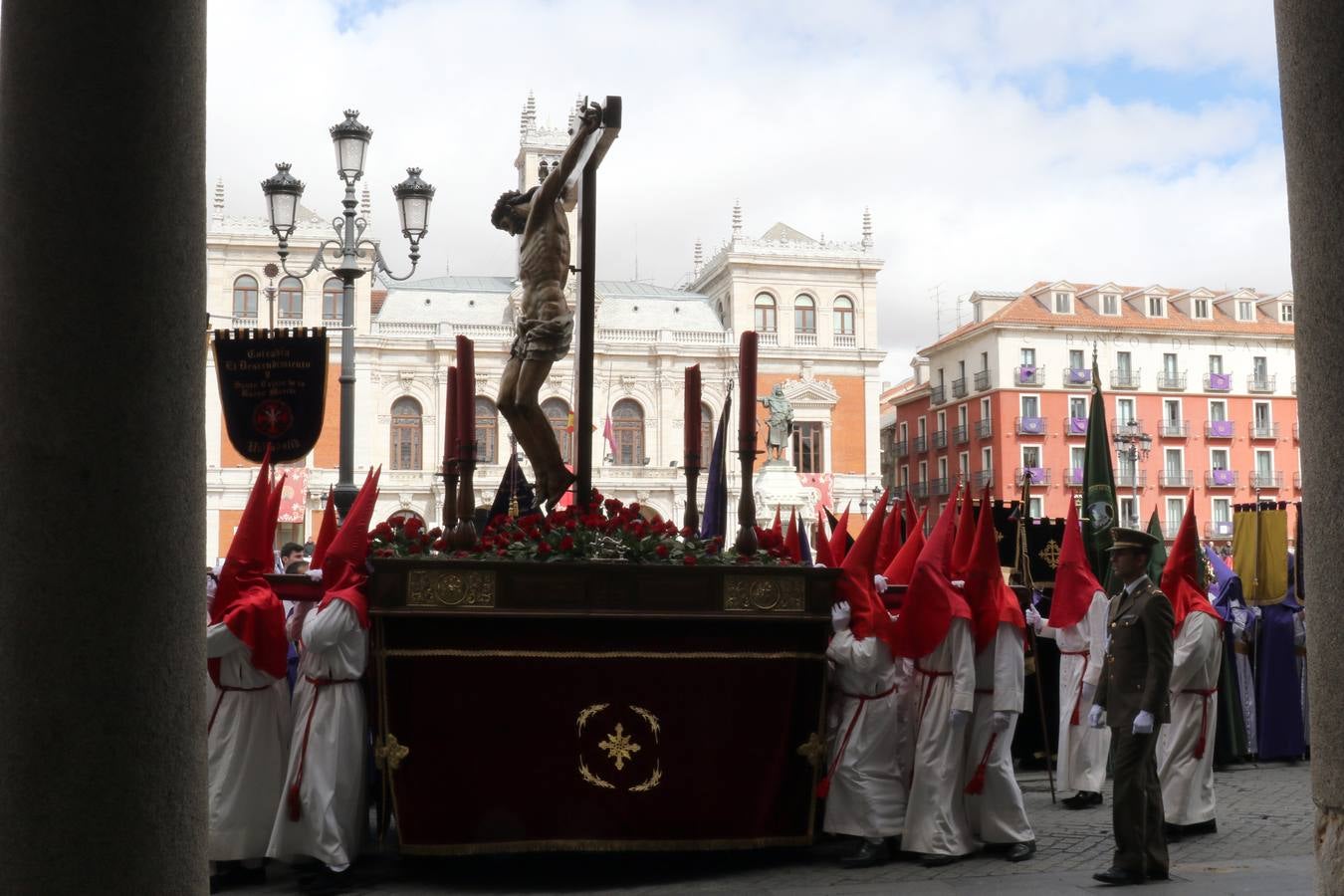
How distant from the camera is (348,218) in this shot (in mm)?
12219

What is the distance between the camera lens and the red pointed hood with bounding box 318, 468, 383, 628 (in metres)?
5.91

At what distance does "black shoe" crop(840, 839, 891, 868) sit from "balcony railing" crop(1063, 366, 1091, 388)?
46813mm

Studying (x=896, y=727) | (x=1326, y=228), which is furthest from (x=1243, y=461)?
(x=1326, y=228)

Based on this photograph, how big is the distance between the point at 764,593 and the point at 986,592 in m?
1.27

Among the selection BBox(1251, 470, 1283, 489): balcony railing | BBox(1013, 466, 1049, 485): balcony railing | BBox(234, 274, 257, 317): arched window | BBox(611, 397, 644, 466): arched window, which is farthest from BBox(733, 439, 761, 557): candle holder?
BBox(1251, 470, 1283, 489): balcony railing

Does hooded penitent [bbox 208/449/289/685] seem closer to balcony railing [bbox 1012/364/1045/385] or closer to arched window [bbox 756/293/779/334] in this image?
balcony railing [bbox 1012/364/1045/385]

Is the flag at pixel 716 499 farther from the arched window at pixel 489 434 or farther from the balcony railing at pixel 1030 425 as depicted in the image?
the balcony railing at pixel 1030 425

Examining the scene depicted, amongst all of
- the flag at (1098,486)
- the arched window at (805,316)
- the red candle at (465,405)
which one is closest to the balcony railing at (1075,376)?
the arched window at (805,316)

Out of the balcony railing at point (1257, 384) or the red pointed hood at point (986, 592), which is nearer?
the red pointed hood at point (986, 592)

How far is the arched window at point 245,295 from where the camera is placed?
164 feet

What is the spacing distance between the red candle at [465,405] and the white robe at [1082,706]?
14.1 ft

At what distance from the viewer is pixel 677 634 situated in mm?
5996

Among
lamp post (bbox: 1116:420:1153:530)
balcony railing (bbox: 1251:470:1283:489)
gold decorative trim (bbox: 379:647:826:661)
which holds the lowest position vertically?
gold decorative trim (bbox: 379:647:826:661)

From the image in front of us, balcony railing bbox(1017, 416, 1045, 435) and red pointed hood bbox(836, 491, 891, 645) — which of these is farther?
balcony railing bbox(1017, 416, 1045, 435)
